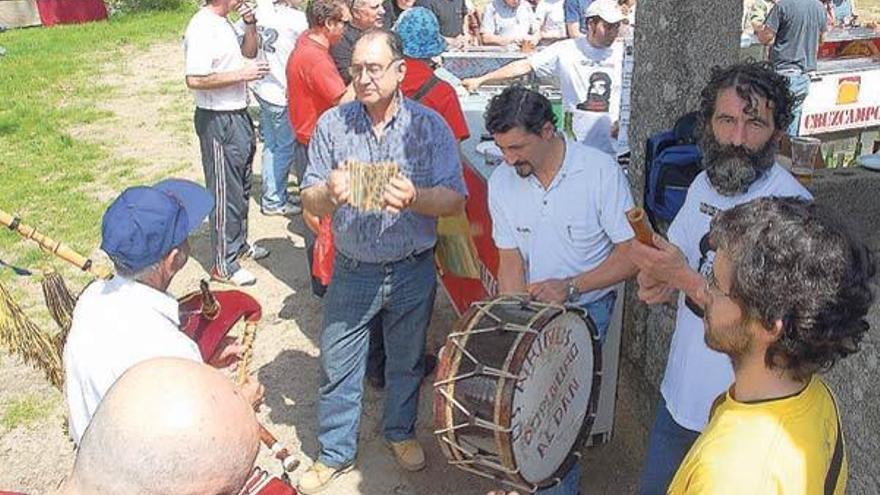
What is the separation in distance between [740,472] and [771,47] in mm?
8355

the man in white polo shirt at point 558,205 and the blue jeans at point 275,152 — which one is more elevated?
the man in white polo shirt at point 558,205

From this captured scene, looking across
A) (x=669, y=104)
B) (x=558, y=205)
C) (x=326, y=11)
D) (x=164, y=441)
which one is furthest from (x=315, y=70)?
(x=164, y=441)

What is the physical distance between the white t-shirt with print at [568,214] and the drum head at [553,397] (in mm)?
394

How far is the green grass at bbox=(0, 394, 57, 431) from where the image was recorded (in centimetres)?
524

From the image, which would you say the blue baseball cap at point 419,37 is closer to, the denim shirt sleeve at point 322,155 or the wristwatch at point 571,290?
the denim shirt sleeve at point 322,155

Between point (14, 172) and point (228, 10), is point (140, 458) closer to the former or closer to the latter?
point (228, 10)

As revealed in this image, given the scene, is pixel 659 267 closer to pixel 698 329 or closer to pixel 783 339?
pixel 698 329

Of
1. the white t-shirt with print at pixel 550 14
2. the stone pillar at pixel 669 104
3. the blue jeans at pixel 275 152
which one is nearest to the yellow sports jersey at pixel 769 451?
the stone pillar at pixel 669 104

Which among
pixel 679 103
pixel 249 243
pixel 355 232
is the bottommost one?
pixel 249 243

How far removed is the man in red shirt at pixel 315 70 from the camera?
5.48 metres

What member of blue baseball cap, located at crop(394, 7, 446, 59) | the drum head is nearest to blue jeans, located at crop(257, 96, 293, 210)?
blue baseball cap, located at crop(394, 7, 446, 59)

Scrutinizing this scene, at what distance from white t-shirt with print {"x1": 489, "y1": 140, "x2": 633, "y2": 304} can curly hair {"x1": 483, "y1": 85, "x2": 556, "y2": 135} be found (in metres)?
0.19

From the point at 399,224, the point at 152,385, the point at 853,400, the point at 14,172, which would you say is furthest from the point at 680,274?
the point at 14,172

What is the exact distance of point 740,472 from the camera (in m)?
1.94
